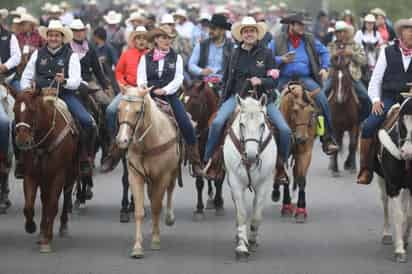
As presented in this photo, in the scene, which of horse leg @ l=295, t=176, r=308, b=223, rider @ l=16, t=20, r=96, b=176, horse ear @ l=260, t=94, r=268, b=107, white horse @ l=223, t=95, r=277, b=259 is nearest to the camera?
white horse @ l=223, t=95, r=277, b=259

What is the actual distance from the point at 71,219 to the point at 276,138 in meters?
3.58

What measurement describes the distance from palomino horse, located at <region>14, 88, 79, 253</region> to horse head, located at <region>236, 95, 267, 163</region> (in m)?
2.38

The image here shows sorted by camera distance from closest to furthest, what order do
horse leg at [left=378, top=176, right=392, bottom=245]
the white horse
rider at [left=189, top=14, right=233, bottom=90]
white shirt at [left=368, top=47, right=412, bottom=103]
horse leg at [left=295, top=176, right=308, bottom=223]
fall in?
the white horse
white shirt at [left=368, top=47, right=412, bottom=103]
horse leg at [left=378, top=176, right=392, bottom=245]
horse leg at [left=295, top=176, right=308, bottom=223]
rider at [left=189, top=14, right=233, bottom=90]

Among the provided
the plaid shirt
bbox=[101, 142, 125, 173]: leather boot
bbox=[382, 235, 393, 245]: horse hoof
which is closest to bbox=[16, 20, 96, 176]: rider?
bbox=[101, 142, 125, 173]: leather boot

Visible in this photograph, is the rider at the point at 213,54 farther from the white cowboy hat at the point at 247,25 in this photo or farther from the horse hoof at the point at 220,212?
the white cowboy hat at the point at 247,25

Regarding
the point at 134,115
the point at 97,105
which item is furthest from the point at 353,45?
the point at 134,115

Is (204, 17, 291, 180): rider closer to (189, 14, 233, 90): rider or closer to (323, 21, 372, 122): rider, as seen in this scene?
(189, 14, 233, 90): rider

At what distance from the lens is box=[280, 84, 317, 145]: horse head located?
19.7 meters

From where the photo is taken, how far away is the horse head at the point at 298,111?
19.7 m

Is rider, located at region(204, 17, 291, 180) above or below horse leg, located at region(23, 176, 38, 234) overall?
above

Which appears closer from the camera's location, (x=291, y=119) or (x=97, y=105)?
(x=291, y=119)

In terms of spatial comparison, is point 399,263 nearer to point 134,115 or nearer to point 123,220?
point 134,115

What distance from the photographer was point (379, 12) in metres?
34.6

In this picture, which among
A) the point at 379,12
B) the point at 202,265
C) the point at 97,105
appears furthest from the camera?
the point at 379,12
